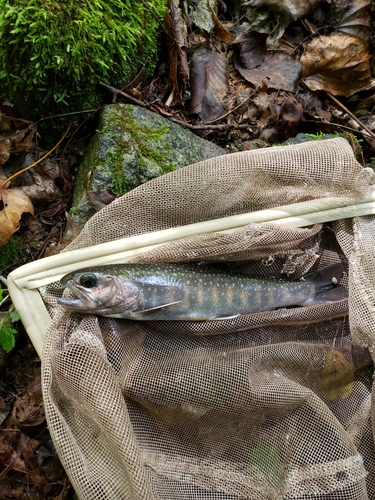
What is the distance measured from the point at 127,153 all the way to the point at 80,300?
0.99m

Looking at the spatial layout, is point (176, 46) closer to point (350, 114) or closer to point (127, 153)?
point (127, 153)

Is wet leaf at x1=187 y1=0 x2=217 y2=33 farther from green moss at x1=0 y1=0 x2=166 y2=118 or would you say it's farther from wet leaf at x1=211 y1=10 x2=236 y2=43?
green moss at x1=0 y1=0 x2=166 y2=118

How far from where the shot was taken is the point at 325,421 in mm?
1916

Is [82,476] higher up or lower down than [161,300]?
lower down

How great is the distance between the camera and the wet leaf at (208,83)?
115 inches

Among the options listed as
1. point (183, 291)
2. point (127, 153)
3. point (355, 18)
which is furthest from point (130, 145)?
point (355, 18)

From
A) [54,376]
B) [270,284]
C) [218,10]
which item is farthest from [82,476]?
[218,10]

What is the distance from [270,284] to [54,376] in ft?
3.06

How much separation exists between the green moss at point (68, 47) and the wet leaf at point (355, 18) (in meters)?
1.28

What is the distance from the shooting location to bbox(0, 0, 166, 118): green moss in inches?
86.9

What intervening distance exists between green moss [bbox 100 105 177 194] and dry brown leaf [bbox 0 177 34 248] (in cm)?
45

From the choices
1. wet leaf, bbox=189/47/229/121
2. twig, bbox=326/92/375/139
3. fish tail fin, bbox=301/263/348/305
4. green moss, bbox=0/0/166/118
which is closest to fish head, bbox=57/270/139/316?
fish tail fin, bbox=301/263/348/305

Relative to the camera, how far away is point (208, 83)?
3002 millimetres

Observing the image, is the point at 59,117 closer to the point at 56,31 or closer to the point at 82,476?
the point at 56,31
